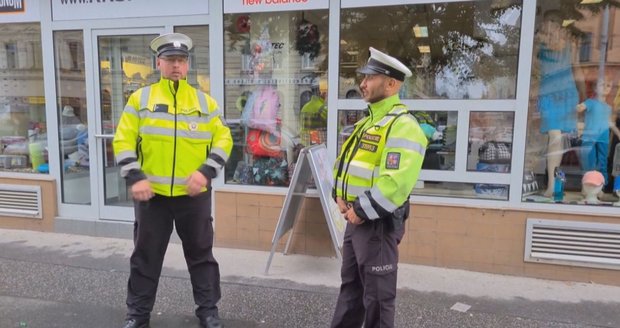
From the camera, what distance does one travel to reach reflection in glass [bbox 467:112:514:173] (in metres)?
4.29

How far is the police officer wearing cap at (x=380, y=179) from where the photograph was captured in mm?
2473

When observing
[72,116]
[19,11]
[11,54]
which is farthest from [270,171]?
[11,54]

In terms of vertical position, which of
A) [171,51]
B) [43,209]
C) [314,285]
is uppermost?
[171,51]

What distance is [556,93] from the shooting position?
4.52 m

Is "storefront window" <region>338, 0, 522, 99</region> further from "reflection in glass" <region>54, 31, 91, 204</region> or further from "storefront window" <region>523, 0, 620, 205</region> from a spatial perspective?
"reflection in glass" <region>54, 31, 91, 204</region>

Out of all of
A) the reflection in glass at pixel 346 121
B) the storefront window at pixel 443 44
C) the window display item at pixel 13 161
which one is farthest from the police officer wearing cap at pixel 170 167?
the window display item at pixel 13 161

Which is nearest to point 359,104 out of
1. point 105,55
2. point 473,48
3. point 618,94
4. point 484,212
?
point 473,48

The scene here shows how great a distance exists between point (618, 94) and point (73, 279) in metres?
5.08

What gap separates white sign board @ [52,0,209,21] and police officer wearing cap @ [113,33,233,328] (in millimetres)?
1944

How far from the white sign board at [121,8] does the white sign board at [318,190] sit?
1.94m

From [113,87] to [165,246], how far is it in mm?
2852

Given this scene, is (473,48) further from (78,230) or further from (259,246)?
(78,230)

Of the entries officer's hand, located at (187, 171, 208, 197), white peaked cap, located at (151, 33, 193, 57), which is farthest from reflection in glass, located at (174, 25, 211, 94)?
officer's hand, located at (187, 171, 208, 197)

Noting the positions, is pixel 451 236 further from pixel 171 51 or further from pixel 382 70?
pixel 171 51
